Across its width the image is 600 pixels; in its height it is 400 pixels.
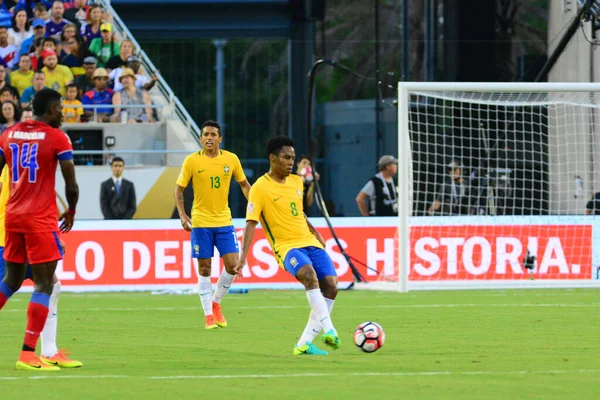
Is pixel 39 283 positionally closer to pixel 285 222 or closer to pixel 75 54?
pixel 285 222

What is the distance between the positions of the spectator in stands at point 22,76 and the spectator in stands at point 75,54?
0.83 m

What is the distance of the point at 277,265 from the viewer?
704 inches

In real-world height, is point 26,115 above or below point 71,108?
below

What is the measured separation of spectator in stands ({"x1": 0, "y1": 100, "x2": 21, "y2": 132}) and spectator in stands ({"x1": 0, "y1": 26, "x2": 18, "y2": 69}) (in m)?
2.53

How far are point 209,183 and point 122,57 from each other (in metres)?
10.8

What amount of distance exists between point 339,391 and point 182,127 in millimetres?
16158

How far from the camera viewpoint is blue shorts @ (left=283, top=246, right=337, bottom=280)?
941cm

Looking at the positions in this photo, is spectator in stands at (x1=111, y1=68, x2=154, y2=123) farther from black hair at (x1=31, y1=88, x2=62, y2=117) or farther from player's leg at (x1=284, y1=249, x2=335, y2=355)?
black hair at (x1=31, y1=88, x2=62, y2=117)

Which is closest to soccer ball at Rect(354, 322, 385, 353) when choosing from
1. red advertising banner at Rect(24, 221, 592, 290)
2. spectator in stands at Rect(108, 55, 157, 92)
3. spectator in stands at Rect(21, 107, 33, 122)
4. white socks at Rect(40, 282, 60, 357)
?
white socks at Rect(40, 282, 60, 357)

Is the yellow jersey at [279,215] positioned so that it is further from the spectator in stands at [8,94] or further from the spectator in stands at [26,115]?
the spectator in stands at [8,94]

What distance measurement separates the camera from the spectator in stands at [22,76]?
21.7 m

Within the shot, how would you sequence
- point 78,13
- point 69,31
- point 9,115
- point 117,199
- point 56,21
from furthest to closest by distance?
point 78,13
point 56,21
point 69,31
point 9,115
point 117,199

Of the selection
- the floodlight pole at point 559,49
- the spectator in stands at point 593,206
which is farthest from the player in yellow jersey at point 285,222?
the floodlight pole at point 559,49

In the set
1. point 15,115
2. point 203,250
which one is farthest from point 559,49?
point 203,250
